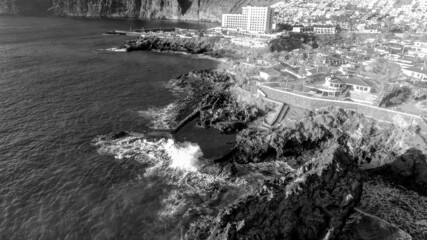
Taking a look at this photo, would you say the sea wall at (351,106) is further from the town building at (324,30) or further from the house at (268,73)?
the town building at (324,30)

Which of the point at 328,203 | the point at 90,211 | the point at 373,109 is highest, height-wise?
the point at 373,109

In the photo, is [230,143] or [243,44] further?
[243,44]

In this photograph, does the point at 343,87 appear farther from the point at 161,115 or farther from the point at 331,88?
the point at 161,115

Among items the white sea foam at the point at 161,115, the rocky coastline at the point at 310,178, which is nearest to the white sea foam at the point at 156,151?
the rocky coastline at the point at 310,178

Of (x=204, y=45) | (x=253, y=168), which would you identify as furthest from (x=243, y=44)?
(x=253, y=168)

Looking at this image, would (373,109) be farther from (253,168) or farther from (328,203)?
(328,203)

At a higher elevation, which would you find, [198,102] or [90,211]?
[198,102]

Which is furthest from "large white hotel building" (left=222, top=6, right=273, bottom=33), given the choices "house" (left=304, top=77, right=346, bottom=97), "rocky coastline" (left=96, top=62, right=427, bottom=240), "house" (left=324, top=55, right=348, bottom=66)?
"rocky coastline" (left=96, top=62, right=427, bottom=240)

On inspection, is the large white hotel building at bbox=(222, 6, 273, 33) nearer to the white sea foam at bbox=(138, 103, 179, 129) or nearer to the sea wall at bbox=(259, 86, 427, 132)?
the sea wall at bbox=(259, 86, 427, 132)
